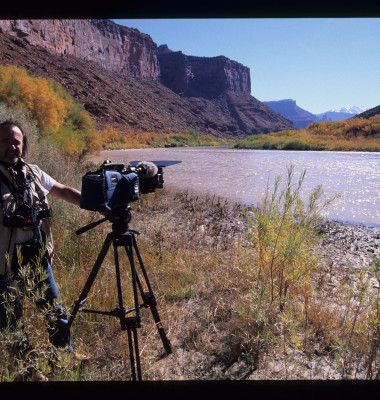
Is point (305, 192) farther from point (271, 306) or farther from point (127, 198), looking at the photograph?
point (127, 198)

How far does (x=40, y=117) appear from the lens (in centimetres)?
1247

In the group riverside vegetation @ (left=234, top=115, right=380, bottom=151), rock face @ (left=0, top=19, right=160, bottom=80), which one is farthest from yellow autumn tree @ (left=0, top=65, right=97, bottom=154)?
rock face @ (left=0, top=19, right=160, bottom=80)

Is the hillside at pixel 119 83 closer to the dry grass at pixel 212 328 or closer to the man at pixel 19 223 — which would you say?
the dry grass at pixel 212 328

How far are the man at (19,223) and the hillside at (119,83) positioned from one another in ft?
149

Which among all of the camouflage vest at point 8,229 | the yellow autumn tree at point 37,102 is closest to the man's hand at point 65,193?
the camouflage vest at point 8,229

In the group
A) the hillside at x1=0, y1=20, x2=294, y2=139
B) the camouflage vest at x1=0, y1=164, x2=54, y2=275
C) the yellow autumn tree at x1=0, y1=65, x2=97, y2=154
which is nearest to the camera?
the camouflage vest at x1=0, y1=164, x2=54, y2=275

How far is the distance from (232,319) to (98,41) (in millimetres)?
93557

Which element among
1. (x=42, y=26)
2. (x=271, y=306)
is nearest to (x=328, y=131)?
(x=271, y=306)

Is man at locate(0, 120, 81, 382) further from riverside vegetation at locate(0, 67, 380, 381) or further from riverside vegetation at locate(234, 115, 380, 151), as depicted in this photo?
riverside vegetation at locate(234, 115, 380, 151)

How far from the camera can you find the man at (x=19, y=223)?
1.58 meters

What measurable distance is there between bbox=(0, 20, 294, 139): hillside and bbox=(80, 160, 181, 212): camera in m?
45.9

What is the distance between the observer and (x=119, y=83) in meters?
72.9

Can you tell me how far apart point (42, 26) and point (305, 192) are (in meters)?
68.1

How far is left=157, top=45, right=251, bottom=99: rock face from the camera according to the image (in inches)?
4601
